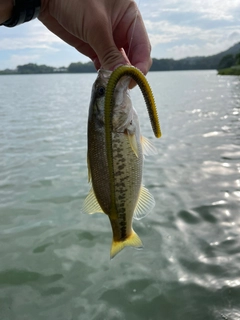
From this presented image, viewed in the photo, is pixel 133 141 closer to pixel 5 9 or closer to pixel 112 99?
pixel 112 99

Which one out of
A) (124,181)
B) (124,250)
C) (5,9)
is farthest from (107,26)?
(124,250)

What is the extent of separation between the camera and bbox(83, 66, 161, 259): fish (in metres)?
2.76

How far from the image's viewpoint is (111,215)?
10.4 feet

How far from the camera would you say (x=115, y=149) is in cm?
291

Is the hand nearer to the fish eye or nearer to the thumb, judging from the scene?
the thumb

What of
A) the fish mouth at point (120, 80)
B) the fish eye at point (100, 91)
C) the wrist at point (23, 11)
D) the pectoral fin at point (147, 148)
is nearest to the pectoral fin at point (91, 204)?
the pectoral fin at point (147, 148)

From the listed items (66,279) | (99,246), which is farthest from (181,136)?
(66,279)

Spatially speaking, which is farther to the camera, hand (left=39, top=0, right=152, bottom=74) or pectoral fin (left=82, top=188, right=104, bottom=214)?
pectoral fin (left=82, top=188, right=104, bottom=214)

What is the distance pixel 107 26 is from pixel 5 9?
0.96 metres

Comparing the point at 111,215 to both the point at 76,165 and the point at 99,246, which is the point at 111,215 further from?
the point at 76,165

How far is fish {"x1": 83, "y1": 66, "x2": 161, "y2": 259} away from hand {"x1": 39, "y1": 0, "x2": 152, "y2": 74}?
222mm

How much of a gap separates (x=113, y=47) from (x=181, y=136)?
1056cm

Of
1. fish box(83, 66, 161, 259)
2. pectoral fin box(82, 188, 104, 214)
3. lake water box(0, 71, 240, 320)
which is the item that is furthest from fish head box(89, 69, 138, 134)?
lake water box(0, 71, 240, 320)

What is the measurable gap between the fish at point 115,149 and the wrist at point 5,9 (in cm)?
108
